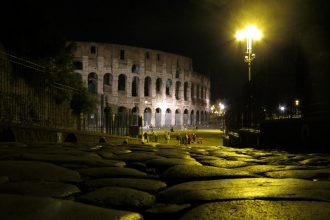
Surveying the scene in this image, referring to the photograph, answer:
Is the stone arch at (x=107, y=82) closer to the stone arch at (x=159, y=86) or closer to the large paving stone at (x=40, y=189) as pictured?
the stone arch at (x=159, y=86)

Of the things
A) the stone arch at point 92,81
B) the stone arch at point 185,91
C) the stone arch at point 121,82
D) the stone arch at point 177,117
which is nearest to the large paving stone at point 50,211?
the stone arch at point 92,81

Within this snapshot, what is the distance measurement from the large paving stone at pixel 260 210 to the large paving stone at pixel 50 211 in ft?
1.16

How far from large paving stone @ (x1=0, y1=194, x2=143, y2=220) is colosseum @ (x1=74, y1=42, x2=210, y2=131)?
4440 centimetres

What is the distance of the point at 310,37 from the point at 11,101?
24.5 feet

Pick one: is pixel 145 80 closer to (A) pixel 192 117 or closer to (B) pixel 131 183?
(A) pixel 192 117

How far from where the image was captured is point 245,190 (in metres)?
2.50

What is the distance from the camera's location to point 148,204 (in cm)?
214

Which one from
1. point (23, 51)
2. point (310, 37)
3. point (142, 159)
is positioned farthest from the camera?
point (23, 51)

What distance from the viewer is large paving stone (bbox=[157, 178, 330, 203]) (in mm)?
2264

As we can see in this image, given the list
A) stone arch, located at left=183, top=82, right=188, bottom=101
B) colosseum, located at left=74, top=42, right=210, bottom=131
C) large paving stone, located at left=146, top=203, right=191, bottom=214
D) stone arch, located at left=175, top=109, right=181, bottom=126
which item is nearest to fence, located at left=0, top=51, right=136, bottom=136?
large paving stone, located at left=146, top=203, right=191, bottom=214

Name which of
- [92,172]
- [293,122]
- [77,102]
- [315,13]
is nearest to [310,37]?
[315,13]

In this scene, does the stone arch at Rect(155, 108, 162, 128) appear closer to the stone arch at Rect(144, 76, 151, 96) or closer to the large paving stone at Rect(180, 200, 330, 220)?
the stone arch at Rect(144, 76, 151, 96)

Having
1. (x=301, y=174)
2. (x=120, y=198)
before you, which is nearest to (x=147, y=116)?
(x=301, y=174)

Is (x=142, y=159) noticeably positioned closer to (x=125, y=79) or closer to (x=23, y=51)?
(x=23, y=51)
